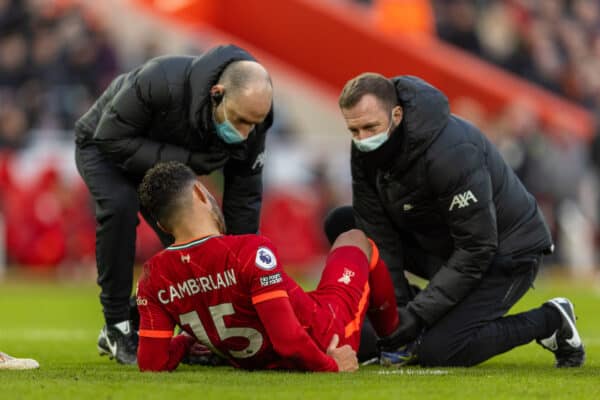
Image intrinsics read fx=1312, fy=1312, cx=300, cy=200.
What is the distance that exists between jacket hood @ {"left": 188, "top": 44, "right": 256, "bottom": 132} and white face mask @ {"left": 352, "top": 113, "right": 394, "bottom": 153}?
73 centimetres

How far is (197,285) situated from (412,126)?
1.38 metres

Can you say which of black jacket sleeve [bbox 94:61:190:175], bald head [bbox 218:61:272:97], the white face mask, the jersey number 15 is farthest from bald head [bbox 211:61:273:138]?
the jersey number 15

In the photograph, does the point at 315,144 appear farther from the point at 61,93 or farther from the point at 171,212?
the point at 171,212

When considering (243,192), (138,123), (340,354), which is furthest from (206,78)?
(340,354)

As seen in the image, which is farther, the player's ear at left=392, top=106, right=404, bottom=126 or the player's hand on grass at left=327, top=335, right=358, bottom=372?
the player's ear at left=392, top=106, right=404, bottom=126

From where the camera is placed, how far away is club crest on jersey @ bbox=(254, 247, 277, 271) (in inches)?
218

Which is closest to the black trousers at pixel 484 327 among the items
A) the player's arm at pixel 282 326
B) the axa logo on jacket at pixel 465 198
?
the axa logo on jacket at pixel 465 198

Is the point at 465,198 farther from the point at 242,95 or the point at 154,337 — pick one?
the point at 154,337

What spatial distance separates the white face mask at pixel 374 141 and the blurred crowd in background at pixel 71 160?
32.2 feet

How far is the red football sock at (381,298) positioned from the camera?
6.27m

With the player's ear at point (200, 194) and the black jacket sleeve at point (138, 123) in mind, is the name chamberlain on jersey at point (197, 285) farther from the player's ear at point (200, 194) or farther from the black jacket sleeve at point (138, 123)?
the black jacket sleeve at point (138, 123)

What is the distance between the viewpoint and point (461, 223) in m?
6.29

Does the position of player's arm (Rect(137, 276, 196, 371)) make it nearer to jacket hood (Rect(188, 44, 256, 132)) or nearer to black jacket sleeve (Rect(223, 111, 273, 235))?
jacket hood (Rect(188, 44, 256, 132))

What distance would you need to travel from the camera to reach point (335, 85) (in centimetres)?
1858
